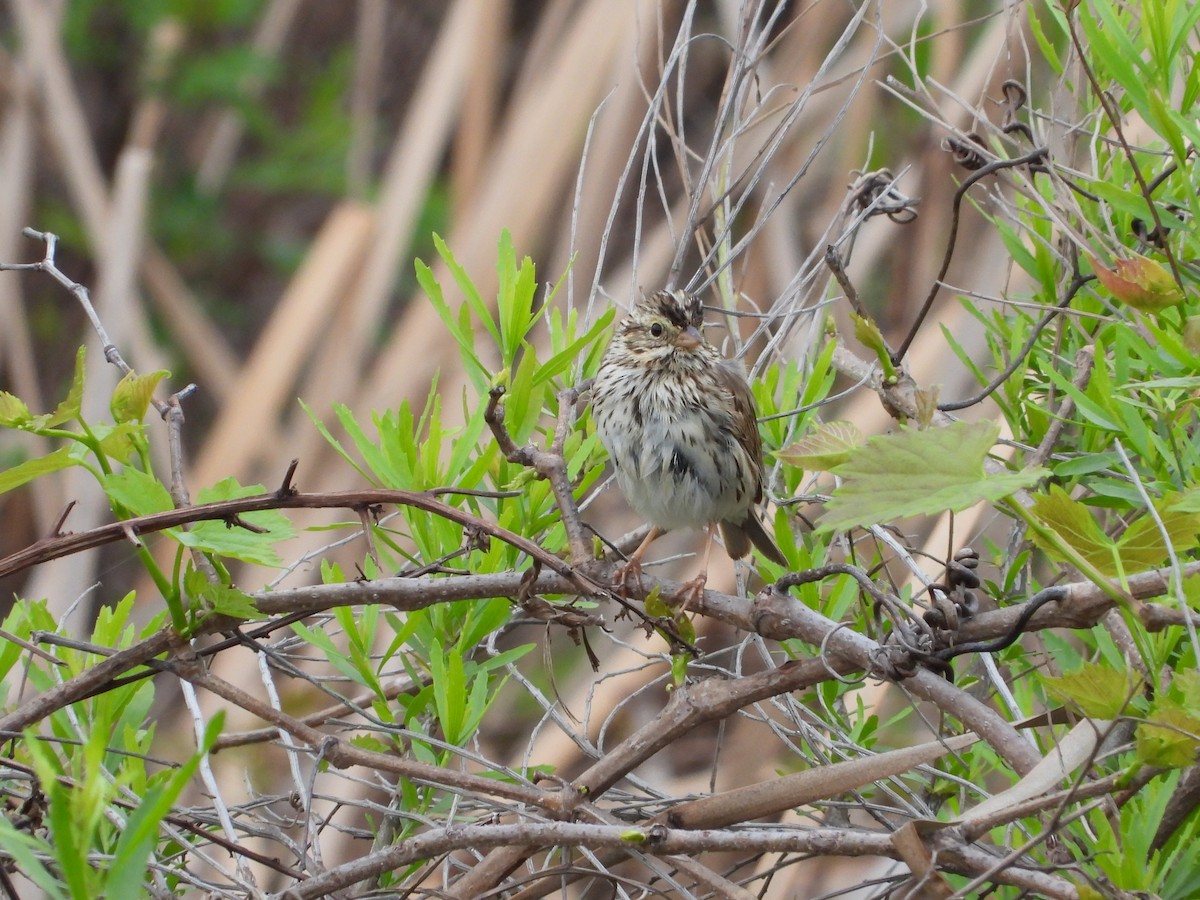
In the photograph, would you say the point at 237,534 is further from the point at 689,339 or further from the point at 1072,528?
the point at 689,339

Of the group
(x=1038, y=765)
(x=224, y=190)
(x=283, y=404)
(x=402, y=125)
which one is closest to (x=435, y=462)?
(x=1038, y=765)

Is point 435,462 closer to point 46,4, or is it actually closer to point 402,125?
point 46,4

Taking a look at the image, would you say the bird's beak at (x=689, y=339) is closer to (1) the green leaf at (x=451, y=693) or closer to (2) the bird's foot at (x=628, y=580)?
(2) the bird's foot at (x=628, y=580)

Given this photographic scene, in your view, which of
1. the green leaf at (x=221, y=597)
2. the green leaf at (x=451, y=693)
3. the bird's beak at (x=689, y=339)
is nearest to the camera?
the green leaf at (x=221, y=597)

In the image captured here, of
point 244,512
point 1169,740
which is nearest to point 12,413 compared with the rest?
point 244,512

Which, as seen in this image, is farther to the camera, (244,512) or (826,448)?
(244,512)

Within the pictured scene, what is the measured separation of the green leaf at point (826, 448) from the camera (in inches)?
44.6

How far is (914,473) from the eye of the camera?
1051 millimetres

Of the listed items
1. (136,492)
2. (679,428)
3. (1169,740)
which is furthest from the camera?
(679,428)

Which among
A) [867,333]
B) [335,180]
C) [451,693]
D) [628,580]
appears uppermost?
[335,180]

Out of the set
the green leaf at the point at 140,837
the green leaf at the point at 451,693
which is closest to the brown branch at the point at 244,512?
the green leaf at the point at 451,693

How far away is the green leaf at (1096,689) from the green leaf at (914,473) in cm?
21

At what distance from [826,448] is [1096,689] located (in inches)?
12.3

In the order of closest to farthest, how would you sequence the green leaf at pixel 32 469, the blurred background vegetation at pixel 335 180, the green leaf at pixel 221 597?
the green leaf at pixel 32 469, the green leaf at pixel 221 597, the blurred background vegetation at pixel 335 180
